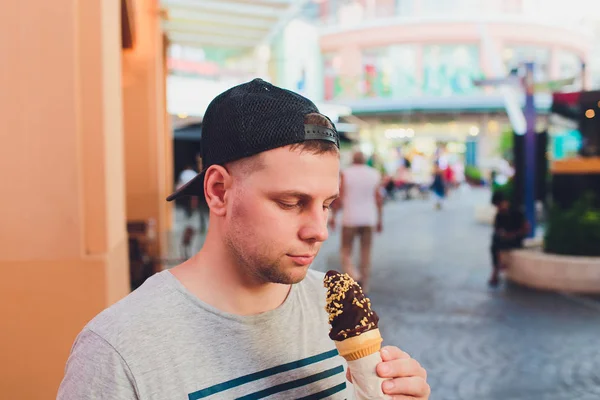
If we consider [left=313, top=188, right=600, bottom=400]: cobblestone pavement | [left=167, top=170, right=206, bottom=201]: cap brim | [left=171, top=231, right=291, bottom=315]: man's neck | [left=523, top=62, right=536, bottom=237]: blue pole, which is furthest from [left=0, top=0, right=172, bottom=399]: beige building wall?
[left=523, top=62, right=536, bottom=237]: blue pole

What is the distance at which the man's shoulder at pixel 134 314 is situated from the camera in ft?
4.01

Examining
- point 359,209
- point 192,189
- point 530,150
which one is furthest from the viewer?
point 530,150

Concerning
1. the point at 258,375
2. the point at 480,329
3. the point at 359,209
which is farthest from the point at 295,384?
the point at 359,209

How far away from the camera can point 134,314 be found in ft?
4.15

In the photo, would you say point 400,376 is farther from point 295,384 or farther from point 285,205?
point 285,205

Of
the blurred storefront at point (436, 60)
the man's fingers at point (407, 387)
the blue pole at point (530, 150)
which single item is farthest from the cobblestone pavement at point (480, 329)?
the blurred storefront at point (436, 60)

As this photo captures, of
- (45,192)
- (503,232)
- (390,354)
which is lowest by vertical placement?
(503,232)

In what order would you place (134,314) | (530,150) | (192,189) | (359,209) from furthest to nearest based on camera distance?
1. (530,150)
2. (359,209)
3. (192,189)
4. (134,314)

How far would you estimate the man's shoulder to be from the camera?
1.22 metres

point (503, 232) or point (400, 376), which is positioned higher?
point (400, 376)

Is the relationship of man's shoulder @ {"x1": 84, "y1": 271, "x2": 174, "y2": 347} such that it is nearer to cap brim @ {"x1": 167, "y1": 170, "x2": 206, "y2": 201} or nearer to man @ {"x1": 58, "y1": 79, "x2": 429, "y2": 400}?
man @ {"x1": 58, "y1": 79, "x2": 429, "y2": 400}

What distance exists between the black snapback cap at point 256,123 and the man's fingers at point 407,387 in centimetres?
57

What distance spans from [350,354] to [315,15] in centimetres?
4464

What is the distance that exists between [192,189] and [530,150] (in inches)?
477
